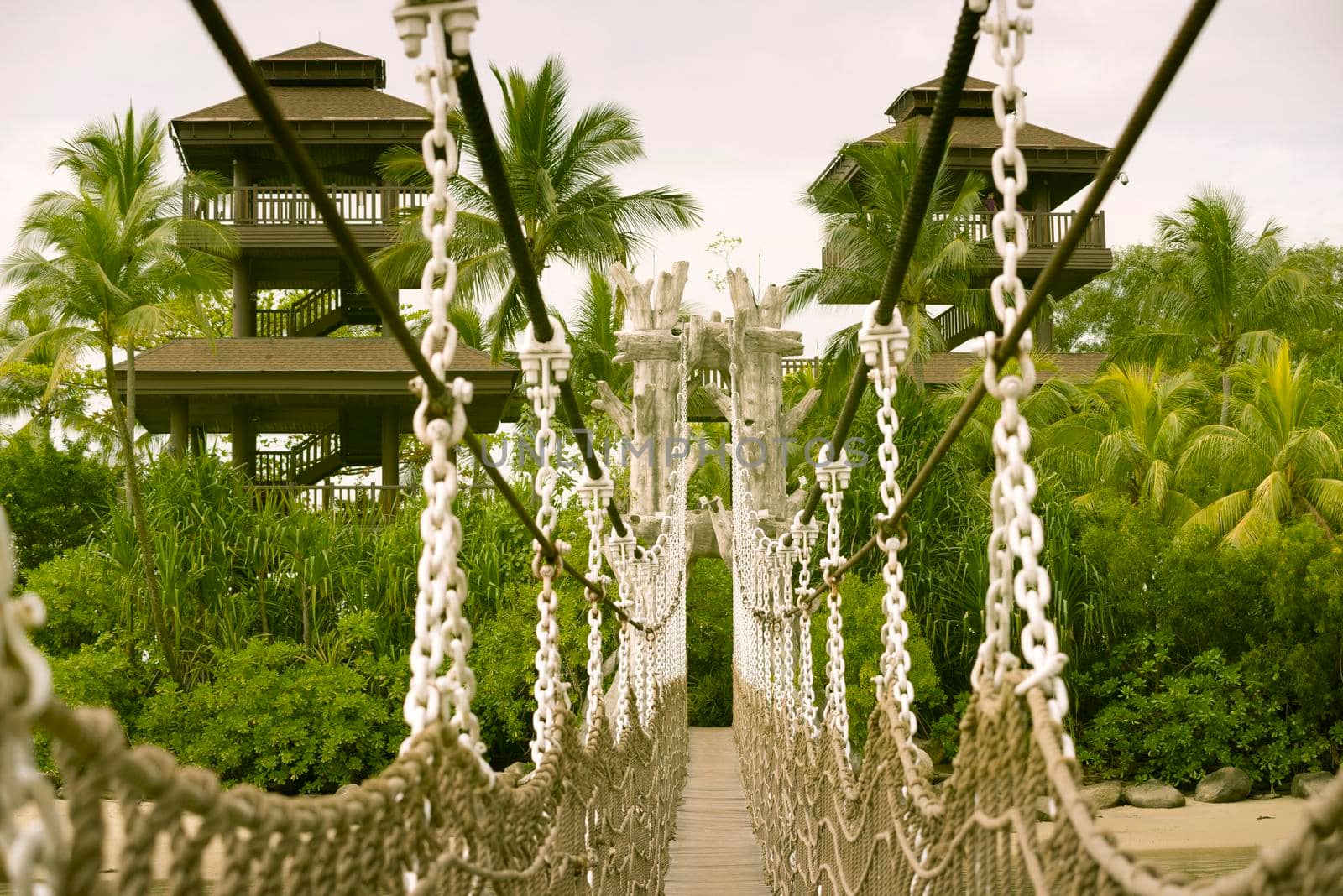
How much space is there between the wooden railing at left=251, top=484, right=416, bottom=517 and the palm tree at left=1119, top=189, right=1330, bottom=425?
1144cm

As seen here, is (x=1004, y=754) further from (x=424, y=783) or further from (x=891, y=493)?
(x=891, y=493)

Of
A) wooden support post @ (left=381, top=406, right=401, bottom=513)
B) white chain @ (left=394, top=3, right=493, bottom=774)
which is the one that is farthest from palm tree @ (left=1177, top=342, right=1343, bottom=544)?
white chain @ (left=394, top=3, right=493, bottom=774)

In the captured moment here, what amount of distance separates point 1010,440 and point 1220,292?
17.9 m

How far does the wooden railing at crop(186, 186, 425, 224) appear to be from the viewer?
606 inches

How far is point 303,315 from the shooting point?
16.2 m

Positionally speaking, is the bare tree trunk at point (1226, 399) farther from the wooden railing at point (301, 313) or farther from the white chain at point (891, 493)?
the white chain at point (891, 493)

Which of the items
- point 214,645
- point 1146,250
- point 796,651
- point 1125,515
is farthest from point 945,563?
point 1146,250

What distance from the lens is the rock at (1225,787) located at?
10.0 m

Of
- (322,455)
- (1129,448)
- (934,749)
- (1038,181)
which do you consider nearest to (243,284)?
(322,455)

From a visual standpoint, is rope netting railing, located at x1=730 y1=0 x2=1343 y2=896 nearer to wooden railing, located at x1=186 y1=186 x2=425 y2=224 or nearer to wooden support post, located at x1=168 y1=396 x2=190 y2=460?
wooden support post, located at x1=168 y1=396 x2=190 y2=460

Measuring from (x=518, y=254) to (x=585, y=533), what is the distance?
28.8ft

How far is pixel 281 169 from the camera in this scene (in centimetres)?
1697

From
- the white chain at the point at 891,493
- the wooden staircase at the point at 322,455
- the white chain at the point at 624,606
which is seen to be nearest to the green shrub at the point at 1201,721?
the white chain at the point at 624,606

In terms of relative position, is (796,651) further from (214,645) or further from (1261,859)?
(1261,859)
